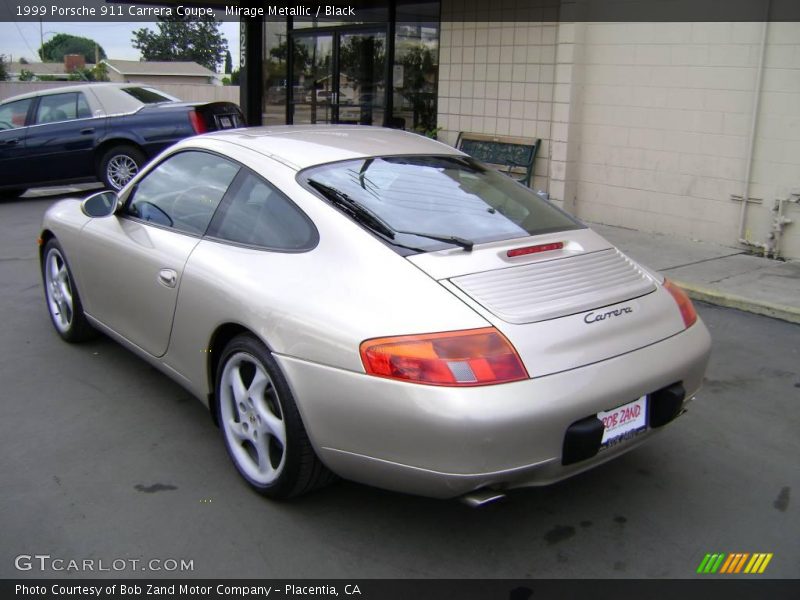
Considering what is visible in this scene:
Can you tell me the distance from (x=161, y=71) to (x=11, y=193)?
6187 centimetres

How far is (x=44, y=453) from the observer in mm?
3869

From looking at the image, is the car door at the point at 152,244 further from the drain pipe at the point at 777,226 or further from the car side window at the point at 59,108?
the car side window at the point at 59,108

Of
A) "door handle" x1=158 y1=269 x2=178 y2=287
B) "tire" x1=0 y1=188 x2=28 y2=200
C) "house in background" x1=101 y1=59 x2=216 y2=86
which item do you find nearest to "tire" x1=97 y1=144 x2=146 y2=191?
"tire" x1=0 y1=188 x2=28 y2=200

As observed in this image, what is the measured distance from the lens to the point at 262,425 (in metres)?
3.36

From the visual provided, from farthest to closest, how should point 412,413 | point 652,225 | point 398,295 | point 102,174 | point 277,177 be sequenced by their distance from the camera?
1. point 102,174
2. point 652,225
3. point 277,177
4. point 398,295
5. point 412,413

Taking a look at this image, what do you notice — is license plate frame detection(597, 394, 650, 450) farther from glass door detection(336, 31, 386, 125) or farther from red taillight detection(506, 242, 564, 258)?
glass door detection(336, 31, 386, 125)

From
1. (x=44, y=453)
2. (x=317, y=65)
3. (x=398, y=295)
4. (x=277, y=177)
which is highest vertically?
(x=317, y=65)

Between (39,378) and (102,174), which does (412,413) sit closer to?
(39,378)

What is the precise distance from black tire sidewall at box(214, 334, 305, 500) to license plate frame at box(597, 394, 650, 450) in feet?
3.75

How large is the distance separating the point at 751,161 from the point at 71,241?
613 centimetres

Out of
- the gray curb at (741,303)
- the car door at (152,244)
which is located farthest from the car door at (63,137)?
the gray curb at (741,303)

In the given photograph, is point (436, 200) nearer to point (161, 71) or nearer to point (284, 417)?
point (284, 417)

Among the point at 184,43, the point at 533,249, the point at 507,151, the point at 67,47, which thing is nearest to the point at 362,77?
the point at 507,151

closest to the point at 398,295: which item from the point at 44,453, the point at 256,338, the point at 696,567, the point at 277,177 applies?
the point at 256,338
